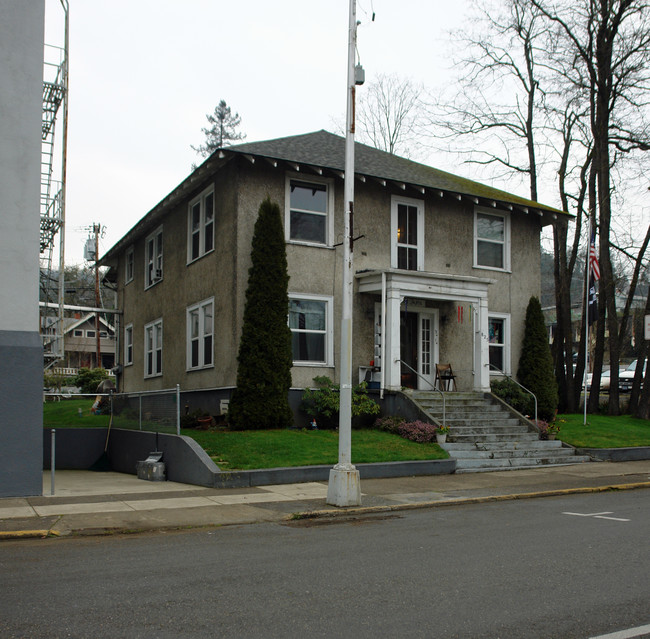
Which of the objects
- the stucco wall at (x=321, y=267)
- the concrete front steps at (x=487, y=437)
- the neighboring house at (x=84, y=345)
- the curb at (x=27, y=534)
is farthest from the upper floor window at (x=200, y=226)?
the neighboring house at (x=84, y=345)

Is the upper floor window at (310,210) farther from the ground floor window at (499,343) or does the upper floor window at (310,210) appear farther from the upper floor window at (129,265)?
the upper floor window at (129,265)

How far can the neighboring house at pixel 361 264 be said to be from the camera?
18.9 meters

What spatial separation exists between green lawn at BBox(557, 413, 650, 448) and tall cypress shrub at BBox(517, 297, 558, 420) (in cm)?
72

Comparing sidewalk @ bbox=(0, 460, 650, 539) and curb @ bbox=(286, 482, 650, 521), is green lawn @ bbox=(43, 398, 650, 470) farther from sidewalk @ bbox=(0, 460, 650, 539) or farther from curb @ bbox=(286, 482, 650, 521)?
curb @ bbox=(286, 482, 650, 521)

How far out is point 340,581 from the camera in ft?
20.9

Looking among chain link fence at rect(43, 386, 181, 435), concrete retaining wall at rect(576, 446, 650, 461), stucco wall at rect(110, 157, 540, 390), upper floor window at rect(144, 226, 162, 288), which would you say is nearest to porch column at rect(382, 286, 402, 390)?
stucco wall at rect(110, 157, 540, 390)

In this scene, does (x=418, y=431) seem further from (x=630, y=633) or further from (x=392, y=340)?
(x=630, y=633)

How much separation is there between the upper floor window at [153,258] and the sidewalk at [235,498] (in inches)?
413

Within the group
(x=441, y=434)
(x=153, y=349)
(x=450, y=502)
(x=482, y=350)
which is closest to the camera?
(x=450, y=502)

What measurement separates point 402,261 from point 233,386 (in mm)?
6183

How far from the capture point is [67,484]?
14586 mm

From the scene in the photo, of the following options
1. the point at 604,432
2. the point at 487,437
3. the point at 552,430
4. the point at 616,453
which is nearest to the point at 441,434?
the point at 487,437

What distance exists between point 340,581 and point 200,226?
53.7 ft

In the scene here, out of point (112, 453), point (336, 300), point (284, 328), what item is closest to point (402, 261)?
point (336, 300)
